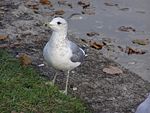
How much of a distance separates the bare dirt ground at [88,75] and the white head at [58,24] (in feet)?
2.04

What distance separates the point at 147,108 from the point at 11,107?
1297 millimetres

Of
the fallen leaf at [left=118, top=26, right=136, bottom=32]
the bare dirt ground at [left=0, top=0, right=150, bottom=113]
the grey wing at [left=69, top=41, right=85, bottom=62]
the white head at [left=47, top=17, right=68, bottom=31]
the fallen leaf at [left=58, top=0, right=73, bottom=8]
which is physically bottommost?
the fallen leaf at [left=58, top=0, right=73, bottom=8]

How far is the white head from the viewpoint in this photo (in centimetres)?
466

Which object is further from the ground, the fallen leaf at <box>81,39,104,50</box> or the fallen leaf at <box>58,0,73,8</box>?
the fallen leaf at <box>81,39,104,50</box>

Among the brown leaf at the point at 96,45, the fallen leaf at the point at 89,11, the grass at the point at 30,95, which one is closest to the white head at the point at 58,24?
the grass at the point at 30,95

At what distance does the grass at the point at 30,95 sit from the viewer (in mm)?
4547

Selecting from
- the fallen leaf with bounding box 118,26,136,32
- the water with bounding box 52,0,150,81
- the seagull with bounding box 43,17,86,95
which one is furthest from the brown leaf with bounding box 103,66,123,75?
the fallen leaf with bounding box 118,26,136,32

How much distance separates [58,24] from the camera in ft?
15.4

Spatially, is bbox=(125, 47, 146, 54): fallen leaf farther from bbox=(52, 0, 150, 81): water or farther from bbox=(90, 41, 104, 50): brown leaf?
bbox=(90, 41, 104, 50): brown leaf

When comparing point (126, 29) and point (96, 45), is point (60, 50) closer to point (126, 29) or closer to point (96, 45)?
point (96, 45)

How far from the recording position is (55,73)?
523 cm

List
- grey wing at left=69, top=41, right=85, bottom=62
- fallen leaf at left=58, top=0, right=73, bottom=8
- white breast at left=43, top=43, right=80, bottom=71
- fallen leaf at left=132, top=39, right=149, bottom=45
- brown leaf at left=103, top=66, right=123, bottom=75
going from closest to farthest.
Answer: white breast at left=43, top=43, right=80, bottom=71 < grey wing at left=69, top=41, right=85, bottom=62 < brown leaf at left=103, top=66, right=123, bottom=75 < fallen leaf at left=132, top=39, right=149, bottom=45 < fallen leaf at left=58, top=0, right=73, bottom=8

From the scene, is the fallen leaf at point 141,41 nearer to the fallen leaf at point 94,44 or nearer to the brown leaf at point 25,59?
the fallen leaf at point 94,44

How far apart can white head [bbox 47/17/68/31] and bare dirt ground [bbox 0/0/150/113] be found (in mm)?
622
